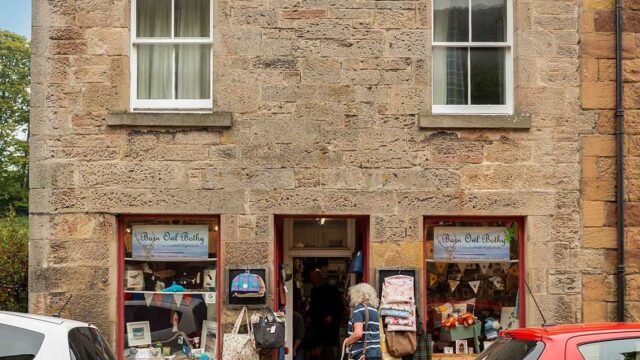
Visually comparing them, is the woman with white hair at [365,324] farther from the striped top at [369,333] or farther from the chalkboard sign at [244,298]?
the chalkboard sign at [244,298]

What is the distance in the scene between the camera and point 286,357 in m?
11.0

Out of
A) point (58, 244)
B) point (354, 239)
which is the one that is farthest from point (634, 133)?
point (58, 244)

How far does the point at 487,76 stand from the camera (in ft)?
35.1

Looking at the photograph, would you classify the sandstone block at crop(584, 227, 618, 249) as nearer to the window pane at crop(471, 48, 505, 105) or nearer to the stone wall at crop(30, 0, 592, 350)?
the stone wall at crop(30, 0, 592, 350)

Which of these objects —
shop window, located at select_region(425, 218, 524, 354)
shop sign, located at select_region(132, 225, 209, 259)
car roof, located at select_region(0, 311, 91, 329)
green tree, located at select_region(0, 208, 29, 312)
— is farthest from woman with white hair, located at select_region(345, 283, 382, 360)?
green tree, located at select_region(0, 208, 29, 312)

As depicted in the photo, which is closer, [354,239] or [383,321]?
[383,321]

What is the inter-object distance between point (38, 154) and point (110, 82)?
124cm

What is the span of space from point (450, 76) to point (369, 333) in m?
3.51

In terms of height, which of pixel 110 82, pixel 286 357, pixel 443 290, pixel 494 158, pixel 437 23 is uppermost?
pixel 437 23

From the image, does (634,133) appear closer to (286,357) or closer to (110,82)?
(286,357)

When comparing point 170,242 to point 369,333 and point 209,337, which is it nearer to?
point 209,337

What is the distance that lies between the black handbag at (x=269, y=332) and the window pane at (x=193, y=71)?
115 inches

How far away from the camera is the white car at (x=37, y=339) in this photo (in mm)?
5918

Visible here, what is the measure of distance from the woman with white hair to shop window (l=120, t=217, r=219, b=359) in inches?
73.9
